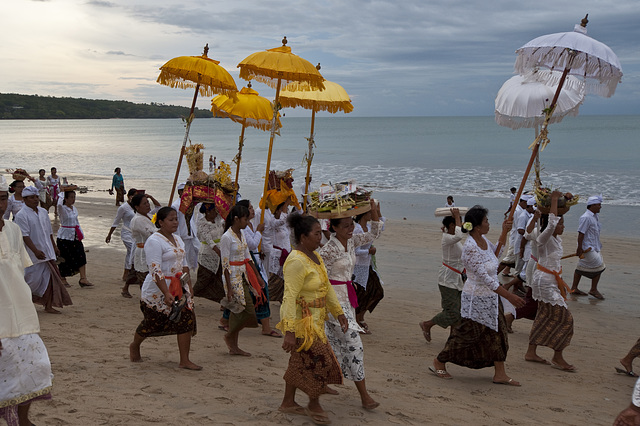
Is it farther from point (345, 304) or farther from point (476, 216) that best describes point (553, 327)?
point (345, 304)

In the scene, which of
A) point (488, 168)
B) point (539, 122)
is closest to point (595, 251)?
point (539, 122)

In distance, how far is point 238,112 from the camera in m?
10.1

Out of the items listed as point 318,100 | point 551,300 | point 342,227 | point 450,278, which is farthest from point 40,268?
point 551,300

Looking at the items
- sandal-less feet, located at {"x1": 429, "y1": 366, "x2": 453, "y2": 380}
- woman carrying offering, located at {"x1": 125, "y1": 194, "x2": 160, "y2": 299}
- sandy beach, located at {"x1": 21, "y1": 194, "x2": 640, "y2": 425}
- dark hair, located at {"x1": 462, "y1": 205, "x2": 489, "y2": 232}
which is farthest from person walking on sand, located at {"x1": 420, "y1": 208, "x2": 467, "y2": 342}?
woman carrying offering, located at {"x1": 125, "y1": 194, "x2": 160, "y2": 299}

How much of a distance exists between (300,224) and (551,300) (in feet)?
11.2

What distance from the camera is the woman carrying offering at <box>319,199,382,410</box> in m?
5.19

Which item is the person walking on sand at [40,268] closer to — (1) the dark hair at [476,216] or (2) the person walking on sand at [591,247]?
(1) the dark hair at [476,216]

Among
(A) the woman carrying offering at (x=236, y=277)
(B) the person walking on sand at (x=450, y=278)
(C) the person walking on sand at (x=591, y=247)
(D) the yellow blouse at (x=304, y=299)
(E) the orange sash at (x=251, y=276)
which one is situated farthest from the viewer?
(C) the person walking on sand at (x=591, y=247)

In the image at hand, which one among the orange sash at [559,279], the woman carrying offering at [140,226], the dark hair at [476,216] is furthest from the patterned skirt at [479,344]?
the woman carrying offering at [140,226]

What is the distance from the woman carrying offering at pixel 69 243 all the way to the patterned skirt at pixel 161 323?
4646 millimetres

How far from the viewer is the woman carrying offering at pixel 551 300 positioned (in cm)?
679

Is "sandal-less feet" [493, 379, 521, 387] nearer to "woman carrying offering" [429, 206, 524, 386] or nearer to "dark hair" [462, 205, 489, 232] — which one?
"woman carrying offering" [429, 206, 524, 386]

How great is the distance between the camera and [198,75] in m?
8.73

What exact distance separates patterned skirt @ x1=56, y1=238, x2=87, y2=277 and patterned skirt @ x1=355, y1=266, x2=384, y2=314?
4766 millimetres
